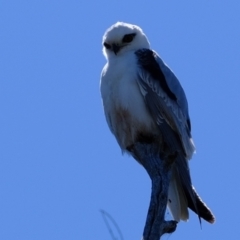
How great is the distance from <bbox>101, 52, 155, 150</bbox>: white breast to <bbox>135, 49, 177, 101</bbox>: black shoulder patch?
0.10 meters

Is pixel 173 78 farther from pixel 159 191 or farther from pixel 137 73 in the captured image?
pixel 159 191

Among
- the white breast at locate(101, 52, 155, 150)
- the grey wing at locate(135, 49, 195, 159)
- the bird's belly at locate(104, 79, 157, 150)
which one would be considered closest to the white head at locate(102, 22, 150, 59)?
the grey wing at locate(135, 49, 195, 159)

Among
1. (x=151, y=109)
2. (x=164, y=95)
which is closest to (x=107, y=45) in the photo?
(x=164, y=95)

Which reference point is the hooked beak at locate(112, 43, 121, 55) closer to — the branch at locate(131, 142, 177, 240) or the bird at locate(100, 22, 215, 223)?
the bird at locate(100, 22, 215, 223)

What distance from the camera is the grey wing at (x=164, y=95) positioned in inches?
327

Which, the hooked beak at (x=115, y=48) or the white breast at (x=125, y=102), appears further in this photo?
the hooked beak at (x=115, y=48)

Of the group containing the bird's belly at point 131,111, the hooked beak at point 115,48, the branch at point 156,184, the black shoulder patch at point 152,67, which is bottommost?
the branch at point 156,184

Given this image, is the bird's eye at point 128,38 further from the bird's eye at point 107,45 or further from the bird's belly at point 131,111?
the bird's belly at point 131,111

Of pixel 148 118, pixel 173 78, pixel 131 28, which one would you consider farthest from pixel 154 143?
pixel 131 28

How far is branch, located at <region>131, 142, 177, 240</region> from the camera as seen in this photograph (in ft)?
20.6

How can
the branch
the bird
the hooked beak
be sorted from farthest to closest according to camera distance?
the hooked beak → the bird → the branch

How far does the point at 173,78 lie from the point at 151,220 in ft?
8.68

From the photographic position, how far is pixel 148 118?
8273mm

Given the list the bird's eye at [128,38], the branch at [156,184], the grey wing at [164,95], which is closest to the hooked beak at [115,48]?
the bird's eye at [128,38]
